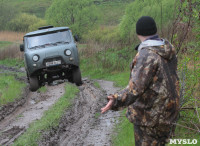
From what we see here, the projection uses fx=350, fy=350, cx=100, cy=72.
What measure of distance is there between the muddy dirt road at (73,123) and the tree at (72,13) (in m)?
17.4

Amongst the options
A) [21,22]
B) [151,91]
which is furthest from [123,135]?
[21,22]

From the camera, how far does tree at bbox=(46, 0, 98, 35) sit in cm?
2769

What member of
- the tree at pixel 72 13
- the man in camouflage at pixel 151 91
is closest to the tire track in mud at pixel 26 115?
the man in camouflage at pixel 151 91

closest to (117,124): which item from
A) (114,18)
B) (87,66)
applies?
(87,66)

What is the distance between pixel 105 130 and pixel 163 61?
14.4 ft

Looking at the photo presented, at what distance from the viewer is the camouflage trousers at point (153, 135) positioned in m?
3.47

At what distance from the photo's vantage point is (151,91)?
10.9 ft

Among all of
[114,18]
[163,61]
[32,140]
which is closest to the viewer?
[163,61]

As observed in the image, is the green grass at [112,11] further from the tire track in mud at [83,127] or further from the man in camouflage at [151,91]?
the man in camouflage at [151,91]

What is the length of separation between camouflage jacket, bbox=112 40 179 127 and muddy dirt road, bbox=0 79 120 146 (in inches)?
66.4

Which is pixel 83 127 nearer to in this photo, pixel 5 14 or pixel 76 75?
pixel 76 75

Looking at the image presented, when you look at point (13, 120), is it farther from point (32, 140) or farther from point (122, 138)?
point (122, 138)

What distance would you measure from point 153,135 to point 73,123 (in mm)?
4657

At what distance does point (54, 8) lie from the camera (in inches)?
1105
